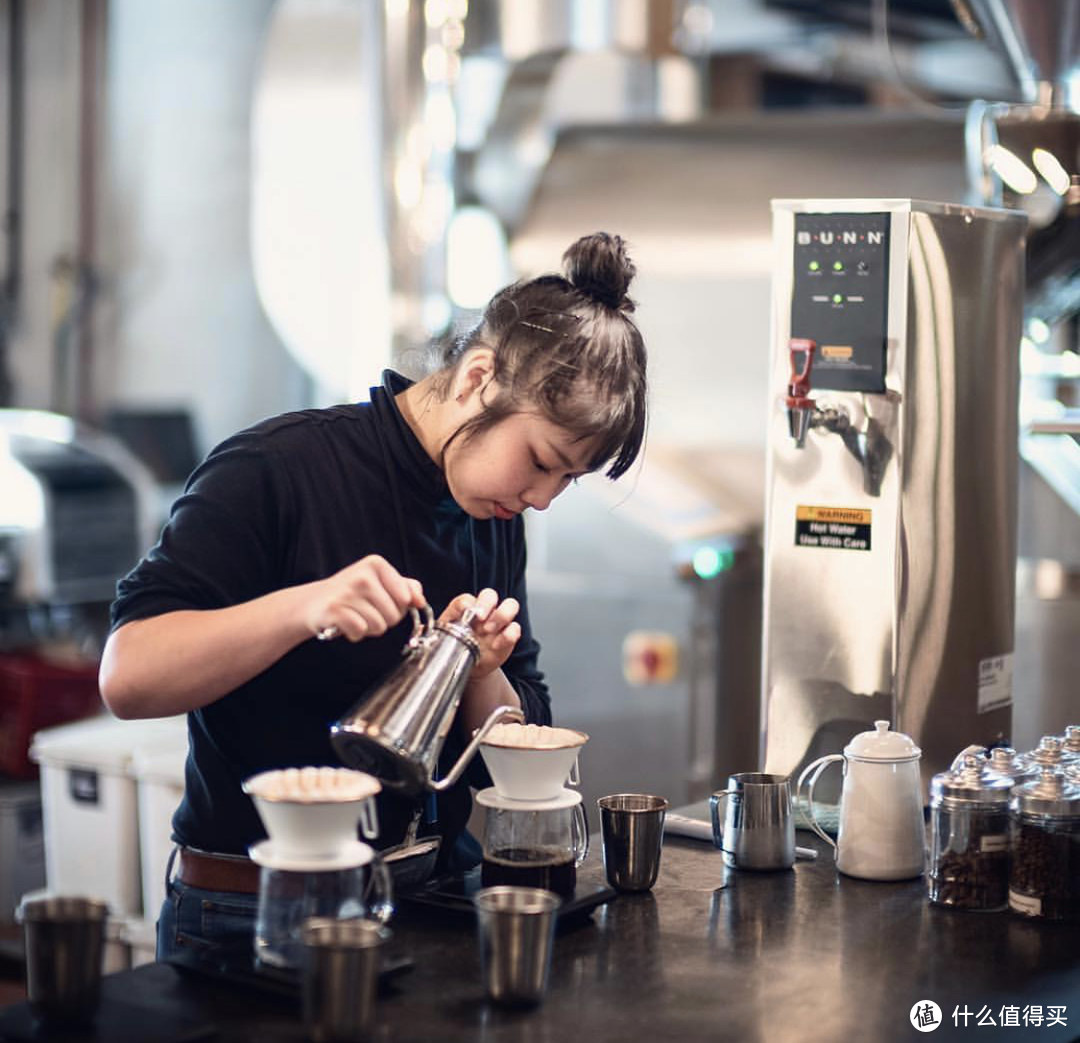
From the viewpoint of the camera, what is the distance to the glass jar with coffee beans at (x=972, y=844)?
6.17 ft

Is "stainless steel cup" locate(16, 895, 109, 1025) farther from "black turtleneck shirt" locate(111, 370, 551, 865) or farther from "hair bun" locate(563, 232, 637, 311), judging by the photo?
"hair bun" locate(563, 232, 637, 311)

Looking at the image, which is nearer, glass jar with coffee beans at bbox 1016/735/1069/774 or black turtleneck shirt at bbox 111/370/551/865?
black turtleneck shirt at bbox 111/370/551/865

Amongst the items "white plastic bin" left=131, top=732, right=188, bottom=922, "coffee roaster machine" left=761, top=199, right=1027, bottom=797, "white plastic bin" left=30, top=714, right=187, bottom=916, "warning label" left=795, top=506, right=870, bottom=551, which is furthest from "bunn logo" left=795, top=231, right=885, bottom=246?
"white plastic bin" left=30, top=714, right=187, bottom=916

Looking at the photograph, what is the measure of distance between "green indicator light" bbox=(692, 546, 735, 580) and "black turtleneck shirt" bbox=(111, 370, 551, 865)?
70.3 inches

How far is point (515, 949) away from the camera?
149cm

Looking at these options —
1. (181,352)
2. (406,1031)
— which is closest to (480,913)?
(406,1031)

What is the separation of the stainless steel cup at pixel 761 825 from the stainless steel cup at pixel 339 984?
0.71m

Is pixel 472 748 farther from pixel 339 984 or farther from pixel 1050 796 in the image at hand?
pixel 1050 796

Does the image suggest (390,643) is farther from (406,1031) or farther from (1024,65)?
(1024,65)

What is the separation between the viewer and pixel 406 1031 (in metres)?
1.46

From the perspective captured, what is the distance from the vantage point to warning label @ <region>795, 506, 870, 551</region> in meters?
2.24

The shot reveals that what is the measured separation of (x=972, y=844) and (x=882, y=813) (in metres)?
0.14

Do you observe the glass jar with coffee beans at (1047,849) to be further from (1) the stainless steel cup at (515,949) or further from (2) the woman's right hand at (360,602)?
(2) the woman's right hand at (360,602)

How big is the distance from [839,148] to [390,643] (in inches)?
98.8
